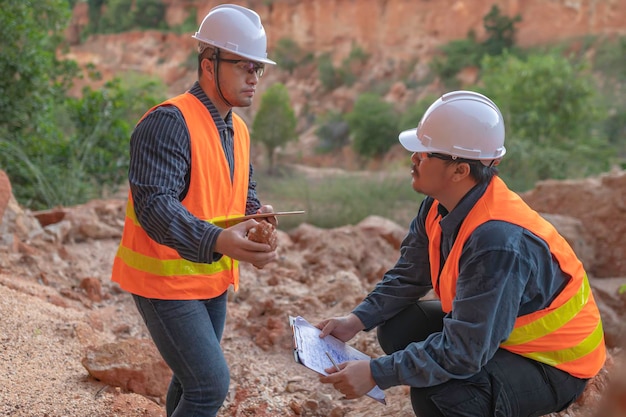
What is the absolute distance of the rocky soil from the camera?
313cm

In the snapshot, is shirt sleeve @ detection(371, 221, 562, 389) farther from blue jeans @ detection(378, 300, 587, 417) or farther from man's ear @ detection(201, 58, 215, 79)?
man's ear @ detection(201, 58, 215, 79)

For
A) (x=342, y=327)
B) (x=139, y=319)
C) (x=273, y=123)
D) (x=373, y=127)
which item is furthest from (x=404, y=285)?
(x=373, y=127)

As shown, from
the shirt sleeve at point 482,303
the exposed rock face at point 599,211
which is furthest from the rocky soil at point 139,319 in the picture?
the shirt sleeve at point 482,303

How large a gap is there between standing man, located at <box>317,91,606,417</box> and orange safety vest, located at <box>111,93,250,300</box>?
1.78 ft

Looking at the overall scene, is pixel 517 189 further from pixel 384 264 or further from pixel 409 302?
pixel 409 302

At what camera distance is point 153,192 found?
2.11 metres

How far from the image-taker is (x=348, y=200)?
29.5 ft

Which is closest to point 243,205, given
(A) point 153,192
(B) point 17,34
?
(A) point 153,192

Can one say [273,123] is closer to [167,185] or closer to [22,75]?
[22,75]

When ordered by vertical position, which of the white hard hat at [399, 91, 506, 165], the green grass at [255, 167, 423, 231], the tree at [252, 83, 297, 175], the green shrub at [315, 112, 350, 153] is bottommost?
the green shrub at [315, 112, 350, 153]

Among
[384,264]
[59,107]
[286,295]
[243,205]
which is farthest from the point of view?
[59,107]

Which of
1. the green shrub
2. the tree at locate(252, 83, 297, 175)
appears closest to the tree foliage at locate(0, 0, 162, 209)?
the tree at locate(252, 83, 297, 175)

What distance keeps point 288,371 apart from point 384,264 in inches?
99.9

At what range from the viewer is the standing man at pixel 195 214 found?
210 centimetres
